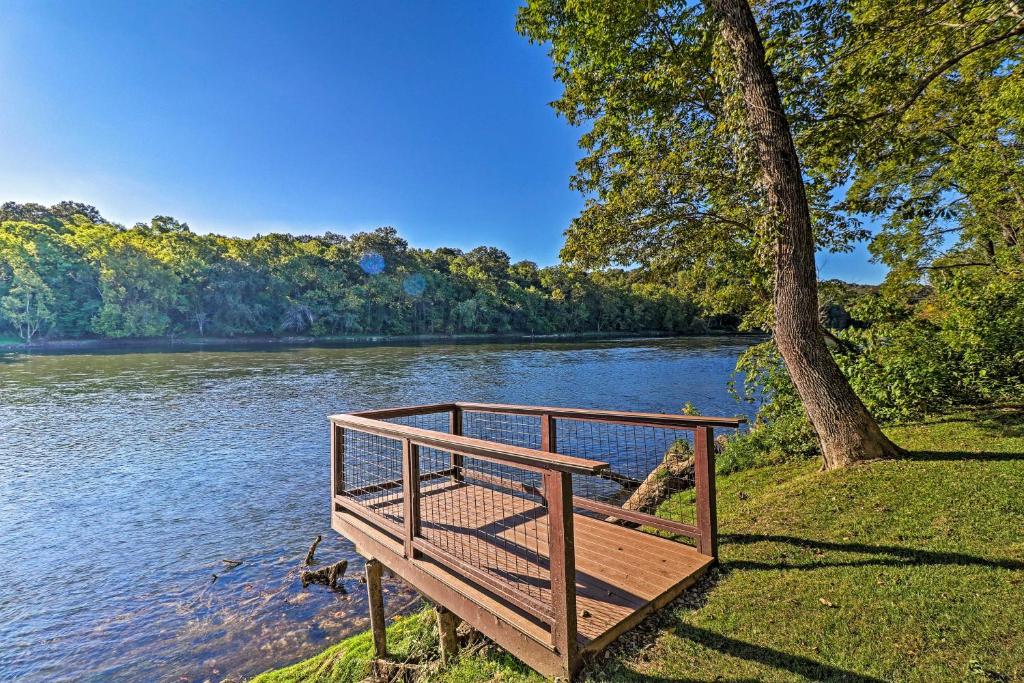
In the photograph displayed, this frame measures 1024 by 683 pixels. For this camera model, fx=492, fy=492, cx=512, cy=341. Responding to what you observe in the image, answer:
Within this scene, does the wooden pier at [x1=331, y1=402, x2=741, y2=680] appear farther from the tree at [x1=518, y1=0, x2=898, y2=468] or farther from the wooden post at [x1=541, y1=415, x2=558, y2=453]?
the tree at [x1=518, y1=0, x2=898, y2=468]

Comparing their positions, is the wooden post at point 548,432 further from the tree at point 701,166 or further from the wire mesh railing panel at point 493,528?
the tree at point 701,166

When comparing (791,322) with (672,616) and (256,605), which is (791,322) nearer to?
(672,616)

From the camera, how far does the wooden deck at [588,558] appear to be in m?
2.92

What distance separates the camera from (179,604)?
19.9 feet

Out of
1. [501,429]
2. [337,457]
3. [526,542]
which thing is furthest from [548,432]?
[501,429]

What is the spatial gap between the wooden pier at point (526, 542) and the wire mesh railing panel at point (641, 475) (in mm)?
374

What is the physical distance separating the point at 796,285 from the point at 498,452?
4.48 m

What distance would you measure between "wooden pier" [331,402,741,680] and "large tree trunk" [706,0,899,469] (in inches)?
75.2

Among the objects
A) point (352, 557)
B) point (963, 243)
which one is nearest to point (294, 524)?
point (352, 557)

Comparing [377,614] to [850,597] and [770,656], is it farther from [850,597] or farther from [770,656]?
[850,597]

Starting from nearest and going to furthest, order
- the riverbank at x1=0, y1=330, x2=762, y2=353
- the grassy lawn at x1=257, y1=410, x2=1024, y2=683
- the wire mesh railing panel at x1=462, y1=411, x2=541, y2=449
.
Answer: the grassy lawn at x1=257, y1=410, x2=1024, y2=683
the wire mesh railing panel at x1=462, y1=411, x2=541, y2=449
the riverbank at x1=0, y1=330, x2=762, y2=353

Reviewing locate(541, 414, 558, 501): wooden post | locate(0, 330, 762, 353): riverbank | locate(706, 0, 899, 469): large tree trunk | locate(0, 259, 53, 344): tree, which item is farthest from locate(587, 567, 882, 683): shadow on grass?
locate(0, 259, 53, 344): tree

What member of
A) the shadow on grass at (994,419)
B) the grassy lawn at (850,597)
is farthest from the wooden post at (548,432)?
the shadow on grass at (994,419)

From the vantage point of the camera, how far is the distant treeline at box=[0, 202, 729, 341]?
1853 inches
